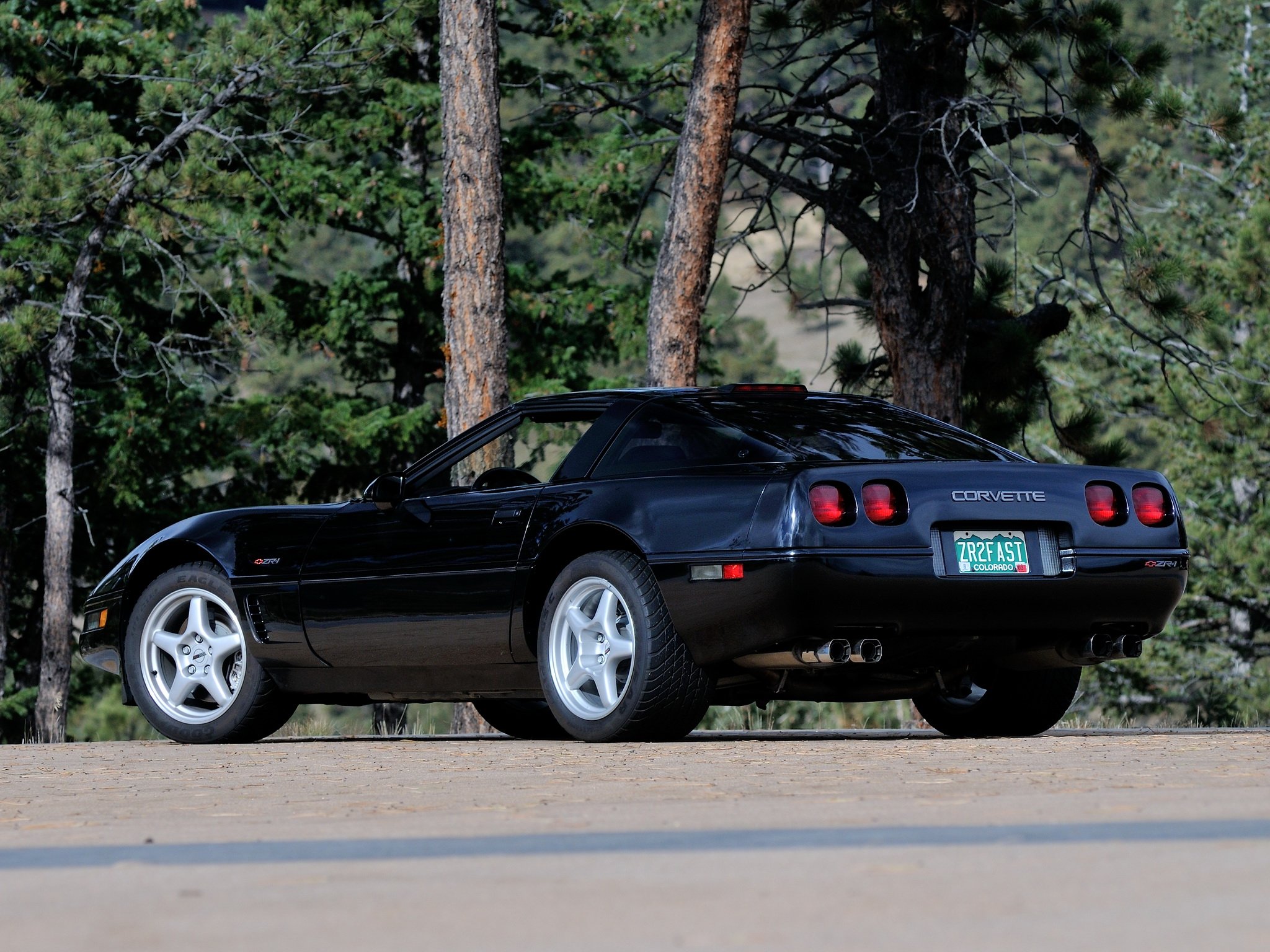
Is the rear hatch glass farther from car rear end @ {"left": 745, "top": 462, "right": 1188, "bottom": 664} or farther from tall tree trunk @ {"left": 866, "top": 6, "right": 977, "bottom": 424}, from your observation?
tall tree trunk @ {"left": 866, "top": 6, "right": 977, "bottom": 424}

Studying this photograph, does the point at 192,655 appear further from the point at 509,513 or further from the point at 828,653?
the point at 828,653

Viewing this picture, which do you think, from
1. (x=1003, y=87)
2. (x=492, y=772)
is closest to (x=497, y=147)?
(x=1003, y=87)

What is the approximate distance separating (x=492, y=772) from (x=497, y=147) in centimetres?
854

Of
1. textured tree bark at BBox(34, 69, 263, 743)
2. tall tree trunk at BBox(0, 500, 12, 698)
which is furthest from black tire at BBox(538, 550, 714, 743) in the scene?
tall tree trunk at BBox(0, 500, 12, 698)

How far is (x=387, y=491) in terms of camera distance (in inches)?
348

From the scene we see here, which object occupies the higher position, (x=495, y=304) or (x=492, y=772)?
(x=495, y=304)

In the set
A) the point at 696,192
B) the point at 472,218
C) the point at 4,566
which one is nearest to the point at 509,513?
Result: the point at 472,218

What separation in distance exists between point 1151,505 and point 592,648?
2.32m

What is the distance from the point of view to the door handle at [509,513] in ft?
27.5

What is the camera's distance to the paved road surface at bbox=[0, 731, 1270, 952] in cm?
342

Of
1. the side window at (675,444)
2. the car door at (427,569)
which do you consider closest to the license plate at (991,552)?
the side window at (675,444)

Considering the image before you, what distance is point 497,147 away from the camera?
14.8 meters

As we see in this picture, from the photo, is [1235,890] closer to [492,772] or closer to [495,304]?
[492,772]

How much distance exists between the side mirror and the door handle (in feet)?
1.93
